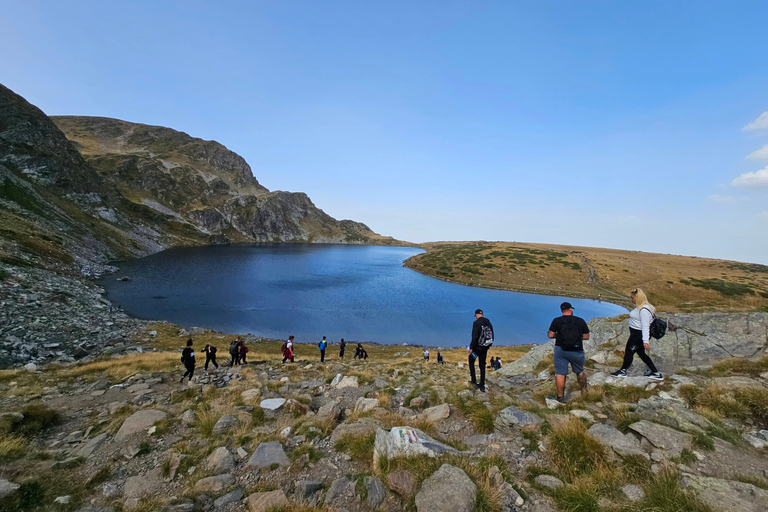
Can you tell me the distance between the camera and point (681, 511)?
398 cm

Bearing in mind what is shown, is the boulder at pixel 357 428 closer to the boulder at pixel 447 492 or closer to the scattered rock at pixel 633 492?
the boulder at pixel 447 492

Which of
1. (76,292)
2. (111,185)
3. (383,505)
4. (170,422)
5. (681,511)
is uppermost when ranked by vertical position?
(111,185)

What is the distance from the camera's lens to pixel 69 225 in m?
75.3

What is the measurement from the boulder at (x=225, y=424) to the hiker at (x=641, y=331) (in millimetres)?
12965

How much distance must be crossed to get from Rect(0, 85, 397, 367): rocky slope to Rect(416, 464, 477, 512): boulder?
30587mm

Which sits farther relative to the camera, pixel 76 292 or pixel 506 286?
pixel 506 286

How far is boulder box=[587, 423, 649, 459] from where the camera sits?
18.8ft

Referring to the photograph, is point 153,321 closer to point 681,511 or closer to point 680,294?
point 681,511

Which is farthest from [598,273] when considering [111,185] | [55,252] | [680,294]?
[111,185]

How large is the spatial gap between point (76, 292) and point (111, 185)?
12962 centimetres

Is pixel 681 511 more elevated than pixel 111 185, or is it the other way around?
pixel 111 185

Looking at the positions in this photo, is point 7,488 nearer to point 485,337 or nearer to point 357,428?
point 357,428

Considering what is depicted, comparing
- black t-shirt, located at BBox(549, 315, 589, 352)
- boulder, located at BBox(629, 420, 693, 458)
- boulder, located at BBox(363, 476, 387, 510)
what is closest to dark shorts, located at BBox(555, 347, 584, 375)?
black t-shirt, located at BBox(549, 315, 589, 352)

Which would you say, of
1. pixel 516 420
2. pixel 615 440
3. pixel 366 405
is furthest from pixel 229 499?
pixel 615 440
